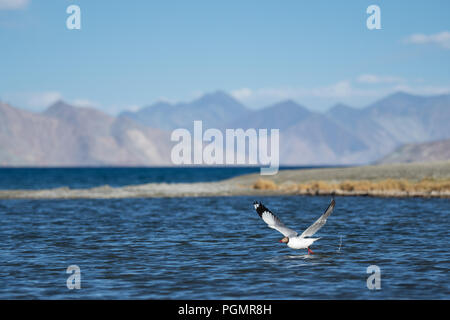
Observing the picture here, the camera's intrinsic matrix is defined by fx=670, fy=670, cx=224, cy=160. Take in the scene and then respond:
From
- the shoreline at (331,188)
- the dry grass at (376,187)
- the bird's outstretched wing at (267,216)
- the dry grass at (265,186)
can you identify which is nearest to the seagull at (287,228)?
the bird's outstretched wing at (267,216)

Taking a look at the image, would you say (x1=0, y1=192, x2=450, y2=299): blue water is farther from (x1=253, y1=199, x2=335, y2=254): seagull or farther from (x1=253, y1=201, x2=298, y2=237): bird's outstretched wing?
(x1=253, y1=201, x2=298, y2=237): bird's outstretched wing

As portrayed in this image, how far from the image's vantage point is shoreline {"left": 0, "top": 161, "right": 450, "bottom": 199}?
5488 centimetres

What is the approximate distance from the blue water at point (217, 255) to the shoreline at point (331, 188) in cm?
1248

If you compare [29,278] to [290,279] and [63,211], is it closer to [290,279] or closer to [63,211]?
[290,279]

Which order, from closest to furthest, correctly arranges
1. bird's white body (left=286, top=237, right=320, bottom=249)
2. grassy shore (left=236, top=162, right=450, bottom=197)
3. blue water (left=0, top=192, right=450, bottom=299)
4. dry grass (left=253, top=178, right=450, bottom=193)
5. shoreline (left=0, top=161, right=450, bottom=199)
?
1. blue water (left=0, top=192, right=450, bottom=299)
2. bird's white body (left=286, top=237, right=320, bottom=249)
3. dry grass (left=253, top=178, right=450, bottom=193)
4. grassy shore (left=236, top=162, right=450, bottom=197)
5. shoreline (left=0, top=161, right=450, bottom=199)

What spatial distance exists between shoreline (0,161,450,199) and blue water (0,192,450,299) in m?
12.5

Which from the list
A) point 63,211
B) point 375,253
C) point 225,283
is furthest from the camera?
point 63,211

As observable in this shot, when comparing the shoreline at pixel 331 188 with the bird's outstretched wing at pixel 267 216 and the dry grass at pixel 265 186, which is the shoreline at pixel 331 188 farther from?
the bird's outstretched wing at pixel 267 216

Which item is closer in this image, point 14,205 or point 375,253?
point 375,253

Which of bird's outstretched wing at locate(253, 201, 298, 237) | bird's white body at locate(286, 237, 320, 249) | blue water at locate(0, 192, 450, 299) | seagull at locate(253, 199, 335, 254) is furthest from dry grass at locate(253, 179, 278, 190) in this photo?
bird's outstretched wing at locate(253, 201, 298, 237)

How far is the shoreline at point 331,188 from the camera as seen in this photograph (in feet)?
180
